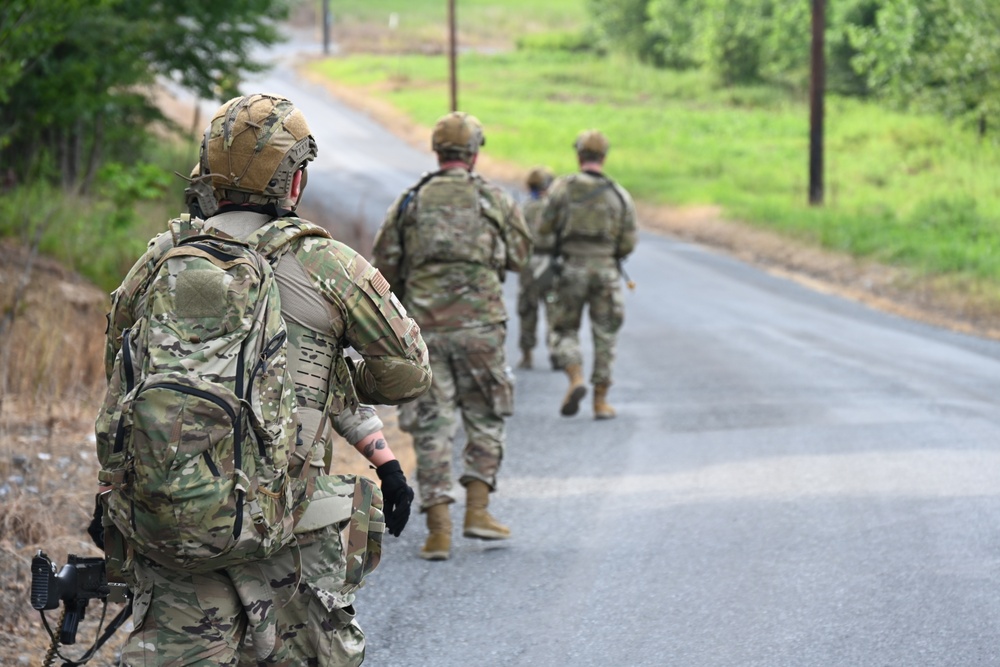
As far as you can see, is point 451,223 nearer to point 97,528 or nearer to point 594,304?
point 97,528

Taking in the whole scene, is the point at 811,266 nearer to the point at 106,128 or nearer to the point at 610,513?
the point at 106,128

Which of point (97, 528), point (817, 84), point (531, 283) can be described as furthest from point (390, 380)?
point (817, 84)

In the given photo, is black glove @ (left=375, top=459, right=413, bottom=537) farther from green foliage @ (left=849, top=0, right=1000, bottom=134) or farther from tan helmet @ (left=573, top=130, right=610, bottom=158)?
green foliage @ (left=849, top=0, right=1000, bottom=134)

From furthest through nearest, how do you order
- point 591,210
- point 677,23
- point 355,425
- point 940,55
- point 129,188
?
point 677,23 < point 940,55 < point 129,188 < point 591,210 < point 355,425

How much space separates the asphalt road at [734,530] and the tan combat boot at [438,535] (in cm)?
7

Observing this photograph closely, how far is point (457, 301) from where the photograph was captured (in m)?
6.81

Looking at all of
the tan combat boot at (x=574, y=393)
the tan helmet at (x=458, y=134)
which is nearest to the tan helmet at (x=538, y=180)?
the tan combat boot at (x=574, y=393)

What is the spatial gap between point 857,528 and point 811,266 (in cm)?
1431

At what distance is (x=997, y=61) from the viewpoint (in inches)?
1033

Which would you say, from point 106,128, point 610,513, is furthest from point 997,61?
point 610,513

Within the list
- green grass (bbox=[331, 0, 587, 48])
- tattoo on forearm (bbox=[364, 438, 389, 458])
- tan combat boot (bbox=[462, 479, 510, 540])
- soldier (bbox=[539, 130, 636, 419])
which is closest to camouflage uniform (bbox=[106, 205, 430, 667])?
tattoo on forearm (bbox=[364, 438, 389, 458])

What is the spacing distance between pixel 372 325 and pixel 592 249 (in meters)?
6.98

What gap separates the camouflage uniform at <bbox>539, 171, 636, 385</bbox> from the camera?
33.6 feet

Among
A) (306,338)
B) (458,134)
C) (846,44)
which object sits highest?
(846,44)
